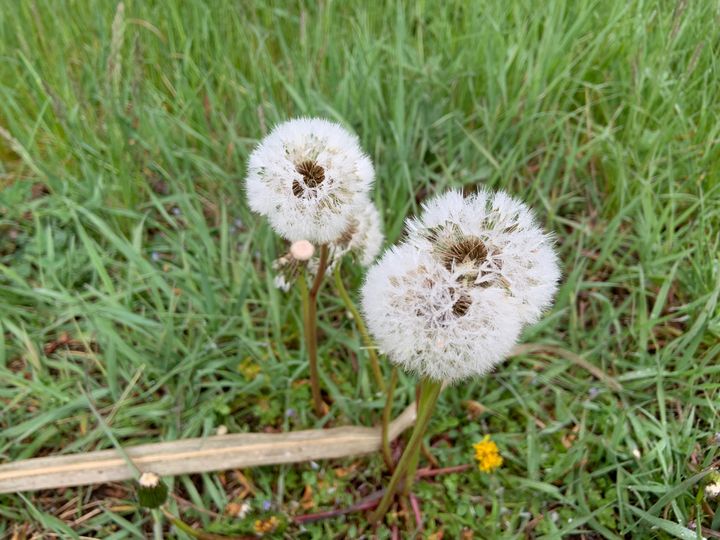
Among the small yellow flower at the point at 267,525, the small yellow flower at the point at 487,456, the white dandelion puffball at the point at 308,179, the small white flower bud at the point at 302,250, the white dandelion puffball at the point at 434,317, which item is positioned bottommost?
the small yellow flower at the point at 267,525

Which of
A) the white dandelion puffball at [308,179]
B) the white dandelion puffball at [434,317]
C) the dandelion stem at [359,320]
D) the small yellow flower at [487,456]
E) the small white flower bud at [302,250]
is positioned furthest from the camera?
the small yellow flower at [487,456]

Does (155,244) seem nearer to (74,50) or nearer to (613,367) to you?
(74,50)

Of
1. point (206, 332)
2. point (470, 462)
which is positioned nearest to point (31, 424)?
point (206, 332)

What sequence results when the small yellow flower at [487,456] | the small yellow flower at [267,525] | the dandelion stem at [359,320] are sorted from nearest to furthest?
1. the dandelion stem at [359,320]
2. the small yellow flower at [267,525]
3. the small yellow flower at [487,456]

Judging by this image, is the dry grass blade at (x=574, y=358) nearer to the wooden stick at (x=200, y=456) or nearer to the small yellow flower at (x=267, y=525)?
the wooden stick at (x=200, y=456)

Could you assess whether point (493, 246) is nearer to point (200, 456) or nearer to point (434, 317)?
point (434, 317)

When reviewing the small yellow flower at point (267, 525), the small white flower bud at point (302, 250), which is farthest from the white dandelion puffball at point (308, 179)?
the small yellow flower at point (267, 525)

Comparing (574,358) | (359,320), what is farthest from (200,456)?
(574,358)

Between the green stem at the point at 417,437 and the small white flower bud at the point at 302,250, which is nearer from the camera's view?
the green stem at the point at 417,437
